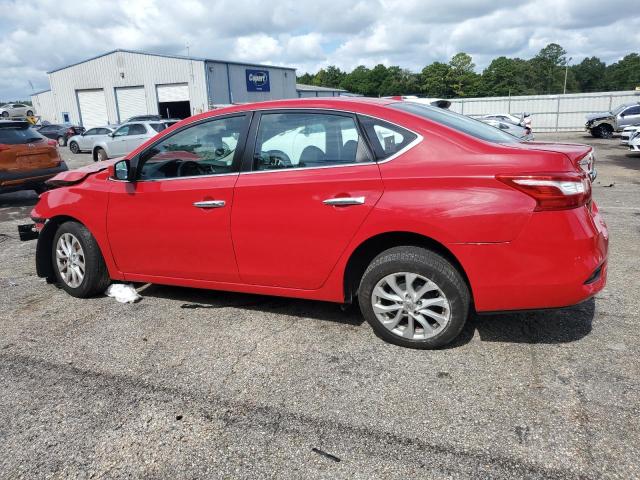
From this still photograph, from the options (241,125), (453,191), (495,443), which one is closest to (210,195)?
(241,125)

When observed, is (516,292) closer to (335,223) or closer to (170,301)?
(335,223)

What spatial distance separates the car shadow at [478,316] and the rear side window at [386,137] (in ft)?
4.29

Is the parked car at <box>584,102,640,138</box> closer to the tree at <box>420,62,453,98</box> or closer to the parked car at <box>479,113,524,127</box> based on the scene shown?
the parked car at <box>479,113,524,127</box>

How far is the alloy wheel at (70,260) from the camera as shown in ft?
15.3

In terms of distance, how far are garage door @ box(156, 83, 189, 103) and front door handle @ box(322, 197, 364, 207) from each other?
36.5 meters

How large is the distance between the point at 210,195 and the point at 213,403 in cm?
158

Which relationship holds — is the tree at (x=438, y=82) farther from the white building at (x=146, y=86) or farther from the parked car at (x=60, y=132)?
the parked car at (x=60, y=132)

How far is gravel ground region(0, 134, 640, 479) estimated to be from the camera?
8.04 feet

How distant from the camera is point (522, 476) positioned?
2.29 m

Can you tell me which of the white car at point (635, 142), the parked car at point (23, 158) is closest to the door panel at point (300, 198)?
the parked car at point (23, 158)

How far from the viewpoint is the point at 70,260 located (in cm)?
471

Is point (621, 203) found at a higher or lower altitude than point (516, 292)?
lower

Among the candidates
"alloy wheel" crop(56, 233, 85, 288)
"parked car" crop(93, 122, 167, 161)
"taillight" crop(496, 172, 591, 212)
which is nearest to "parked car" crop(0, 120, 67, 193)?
"alloy wheel" crop(56, 233, 85, 288)


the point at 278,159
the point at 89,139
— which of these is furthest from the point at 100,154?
the point at 278,159
